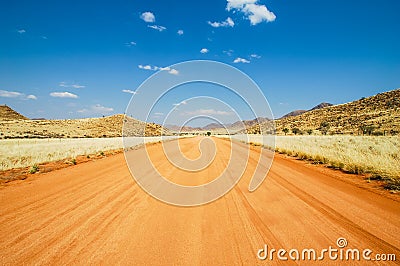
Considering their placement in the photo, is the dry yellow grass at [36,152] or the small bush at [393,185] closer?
the small bush at [393,185]

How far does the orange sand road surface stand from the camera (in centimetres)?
335

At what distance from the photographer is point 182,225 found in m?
4.41

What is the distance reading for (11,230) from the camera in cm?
410

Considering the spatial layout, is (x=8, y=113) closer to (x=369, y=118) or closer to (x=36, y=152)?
(x=36, y=152)

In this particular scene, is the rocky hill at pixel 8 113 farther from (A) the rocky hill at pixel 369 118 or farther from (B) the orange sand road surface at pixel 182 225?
(B) the orange sand road surface at pixel 182 225

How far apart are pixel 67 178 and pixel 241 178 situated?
6408mm

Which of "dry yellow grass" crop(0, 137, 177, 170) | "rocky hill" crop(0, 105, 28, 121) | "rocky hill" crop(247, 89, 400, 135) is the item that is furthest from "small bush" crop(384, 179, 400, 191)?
"rocky hill" crop(0, 105, 28, 121)

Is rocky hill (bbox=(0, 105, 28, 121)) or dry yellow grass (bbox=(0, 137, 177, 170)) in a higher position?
rocky hill (bbox=(0, 105, 28, 121))

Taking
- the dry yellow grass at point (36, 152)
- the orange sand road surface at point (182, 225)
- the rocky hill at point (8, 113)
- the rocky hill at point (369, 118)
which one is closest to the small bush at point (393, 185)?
the orange sand road surface at point (182, 225)

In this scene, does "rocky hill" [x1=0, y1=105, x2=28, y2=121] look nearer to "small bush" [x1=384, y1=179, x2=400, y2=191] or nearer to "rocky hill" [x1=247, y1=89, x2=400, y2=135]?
"rocky hill" [x1=247, y1=89, x2=400, y2=135]

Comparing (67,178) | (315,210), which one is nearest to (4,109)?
(67,178)

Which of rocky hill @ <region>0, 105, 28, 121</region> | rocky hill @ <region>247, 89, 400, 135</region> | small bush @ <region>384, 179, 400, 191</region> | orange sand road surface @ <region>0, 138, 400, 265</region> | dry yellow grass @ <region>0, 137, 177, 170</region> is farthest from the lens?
rocky hill @ <region>0, 105, 28, 121</region>

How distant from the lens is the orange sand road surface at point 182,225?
11.0 feet

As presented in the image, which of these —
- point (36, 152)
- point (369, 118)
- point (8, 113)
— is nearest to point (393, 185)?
point (36, 152)
